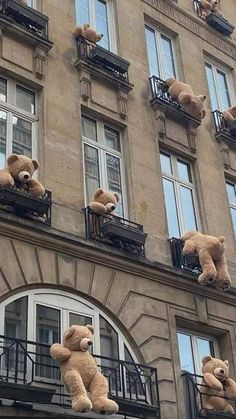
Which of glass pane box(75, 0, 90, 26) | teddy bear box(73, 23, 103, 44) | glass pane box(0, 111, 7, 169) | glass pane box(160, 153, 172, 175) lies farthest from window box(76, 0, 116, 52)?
glass pane box(0, 111, 7, 169)

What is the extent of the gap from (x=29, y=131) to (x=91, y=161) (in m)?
1.55

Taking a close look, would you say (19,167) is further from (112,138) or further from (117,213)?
(112,138)

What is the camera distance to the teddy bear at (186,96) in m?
16.3

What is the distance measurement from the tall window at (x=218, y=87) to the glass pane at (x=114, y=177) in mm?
4981

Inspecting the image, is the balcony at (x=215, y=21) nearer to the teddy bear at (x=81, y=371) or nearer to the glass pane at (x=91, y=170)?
the glass pane at (x=91, y=170)

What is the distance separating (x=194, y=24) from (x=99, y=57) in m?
Answer: 5.38

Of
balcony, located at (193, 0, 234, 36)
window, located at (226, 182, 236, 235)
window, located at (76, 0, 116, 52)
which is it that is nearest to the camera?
window, located at (76, 0, 116, 52)

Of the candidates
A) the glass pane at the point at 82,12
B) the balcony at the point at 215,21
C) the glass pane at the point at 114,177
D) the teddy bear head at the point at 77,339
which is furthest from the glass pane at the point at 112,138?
the balcony at the point at 215,21

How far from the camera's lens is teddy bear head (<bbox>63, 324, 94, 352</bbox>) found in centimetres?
1025

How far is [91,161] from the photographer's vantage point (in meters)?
14.0

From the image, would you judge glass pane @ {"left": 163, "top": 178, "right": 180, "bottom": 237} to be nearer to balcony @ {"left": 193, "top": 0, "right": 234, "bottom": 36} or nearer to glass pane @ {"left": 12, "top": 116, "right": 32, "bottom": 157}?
glass pane @ {"left": 12, "top": 116, "right": 32, "bottom": 157}

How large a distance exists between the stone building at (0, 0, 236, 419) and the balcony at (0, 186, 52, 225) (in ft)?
0.07

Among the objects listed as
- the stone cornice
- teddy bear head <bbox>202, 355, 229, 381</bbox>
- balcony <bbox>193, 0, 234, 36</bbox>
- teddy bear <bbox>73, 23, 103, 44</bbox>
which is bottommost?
teddy bear head <bbox>202, 355, 229, 381</bbox>

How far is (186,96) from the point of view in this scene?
53.2ft
